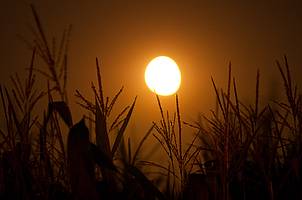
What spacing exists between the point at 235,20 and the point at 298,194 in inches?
18.9

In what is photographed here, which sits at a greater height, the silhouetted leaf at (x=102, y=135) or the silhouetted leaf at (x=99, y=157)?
the silhouetted leaf at (x=102, y=135)

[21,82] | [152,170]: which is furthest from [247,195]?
[21,82]

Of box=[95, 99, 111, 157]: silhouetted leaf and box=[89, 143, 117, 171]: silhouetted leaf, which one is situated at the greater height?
box=[95, 99, 111, 157]: silhouetted leaf

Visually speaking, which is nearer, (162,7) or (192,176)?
(192,176)

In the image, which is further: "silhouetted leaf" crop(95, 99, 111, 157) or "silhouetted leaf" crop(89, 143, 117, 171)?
"silhouetted leaf" crop(95, 99, 111, 157)

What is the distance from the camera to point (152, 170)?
0.99 meters

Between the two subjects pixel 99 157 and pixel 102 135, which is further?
pixel 102 135

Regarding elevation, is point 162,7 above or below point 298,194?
above

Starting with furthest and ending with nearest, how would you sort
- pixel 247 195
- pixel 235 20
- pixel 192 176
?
pixel 235 20
pixel 247 195
pixel 192 176

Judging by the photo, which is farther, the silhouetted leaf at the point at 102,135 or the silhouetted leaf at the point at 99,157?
the silhouetted leaf at the point at 102,135

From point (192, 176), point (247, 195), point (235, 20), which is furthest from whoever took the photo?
point (235, 20)

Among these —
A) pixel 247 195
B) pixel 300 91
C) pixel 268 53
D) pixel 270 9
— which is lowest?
pixel 247 195

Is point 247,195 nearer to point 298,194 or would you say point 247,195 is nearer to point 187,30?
point 298,194

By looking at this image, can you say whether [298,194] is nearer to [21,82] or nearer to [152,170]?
[152,170]
